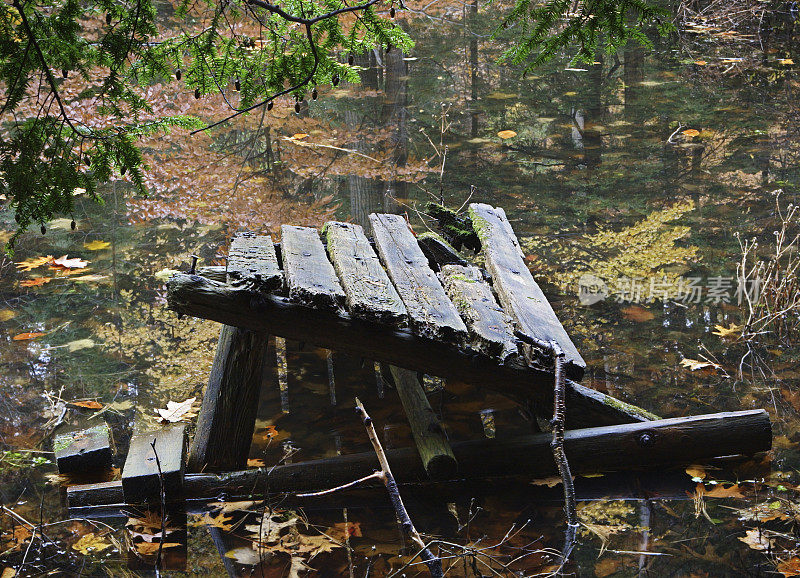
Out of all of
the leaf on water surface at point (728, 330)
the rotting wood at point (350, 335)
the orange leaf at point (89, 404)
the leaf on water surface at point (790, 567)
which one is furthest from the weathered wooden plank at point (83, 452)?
the leaf on water surface at point (728, 330)

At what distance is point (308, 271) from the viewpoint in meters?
3.88

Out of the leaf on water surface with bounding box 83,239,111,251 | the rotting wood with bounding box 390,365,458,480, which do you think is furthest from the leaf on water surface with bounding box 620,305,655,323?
the leaf on water surface with bounding box 83,239,111,251

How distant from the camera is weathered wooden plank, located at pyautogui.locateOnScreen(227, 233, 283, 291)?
3.60m

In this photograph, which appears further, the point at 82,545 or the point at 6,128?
the point at 6,128

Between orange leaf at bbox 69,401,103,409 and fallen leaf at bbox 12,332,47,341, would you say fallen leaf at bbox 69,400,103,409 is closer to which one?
orange leaf at bbox 69,401,103,409

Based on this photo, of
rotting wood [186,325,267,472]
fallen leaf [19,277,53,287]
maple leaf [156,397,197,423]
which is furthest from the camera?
fallen leaf [19,277,53,287]

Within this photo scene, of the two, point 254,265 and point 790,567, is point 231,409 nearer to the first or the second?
point 254,265

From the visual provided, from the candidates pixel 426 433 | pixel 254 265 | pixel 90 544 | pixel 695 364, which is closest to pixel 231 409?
pixel 254 265

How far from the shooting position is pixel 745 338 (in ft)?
17.3

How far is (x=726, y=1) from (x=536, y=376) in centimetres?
1403

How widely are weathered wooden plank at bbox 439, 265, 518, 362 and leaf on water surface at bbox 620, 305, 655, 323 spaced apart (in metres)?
1.67

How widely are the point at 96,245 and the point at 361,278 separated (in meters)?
4.19

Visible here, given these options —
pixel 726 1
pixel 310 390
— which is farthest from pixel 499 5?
pixel 310 390

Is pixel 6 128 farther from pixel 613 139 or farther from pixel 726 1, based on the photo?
pixel 726 1
